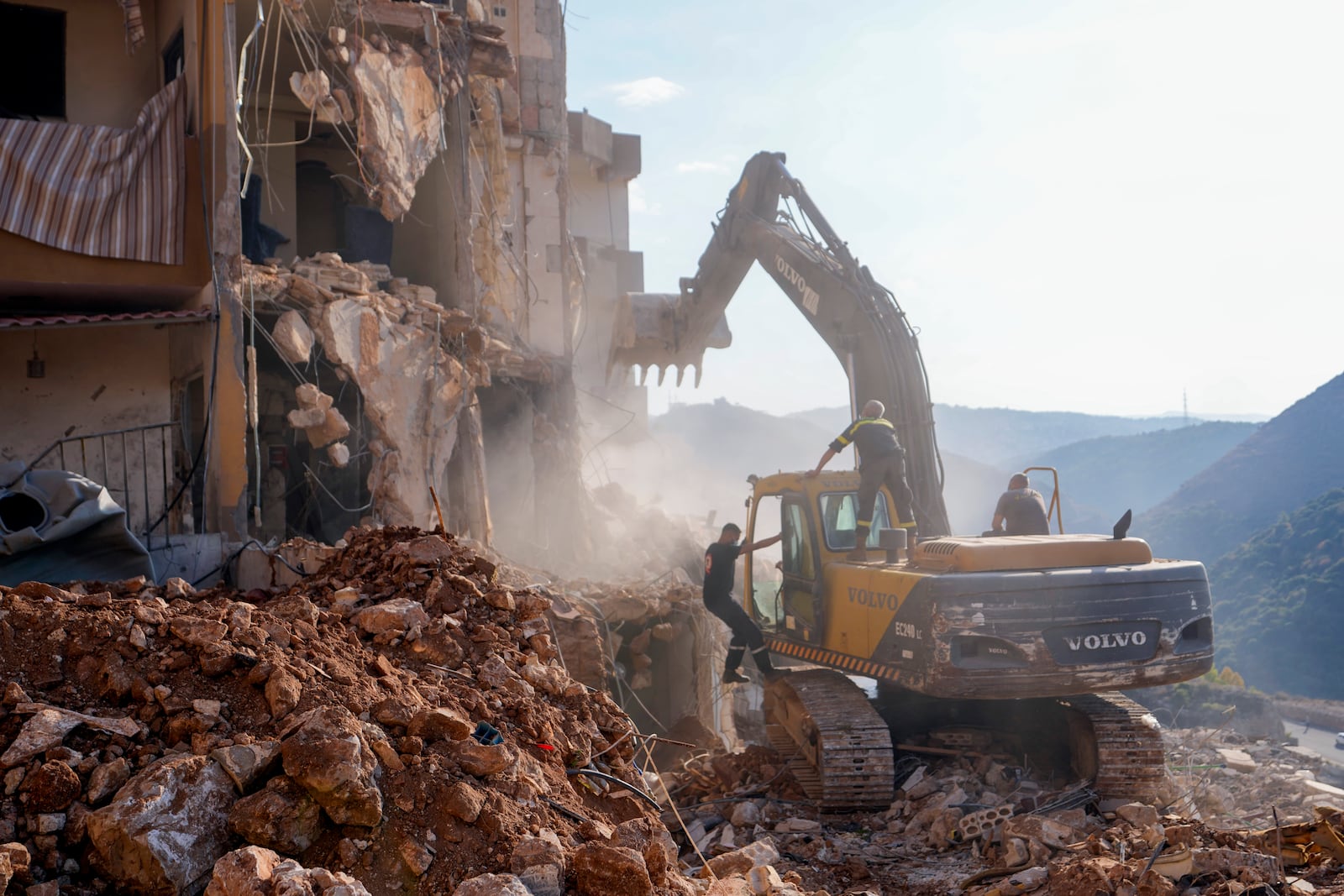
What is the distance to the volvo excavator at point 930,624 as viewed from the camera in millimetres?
6875

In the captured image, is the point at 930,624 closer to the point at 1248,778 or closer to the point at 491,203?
the point at 1248,778

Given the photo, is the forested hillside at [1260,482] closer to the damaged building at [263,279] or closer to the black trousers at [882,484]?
the damaged building at [263,279]

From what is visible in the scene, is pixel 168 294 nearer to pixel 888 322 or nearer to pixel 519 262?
pixel 519 262

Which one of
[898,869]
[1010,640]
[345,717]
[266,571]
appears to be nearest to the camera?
[345,717]

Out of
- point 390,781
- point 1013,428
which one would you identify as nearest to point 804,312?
point 390,781

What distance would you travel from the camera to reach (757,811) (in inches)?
288

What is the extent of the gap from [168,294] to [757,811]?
752cm

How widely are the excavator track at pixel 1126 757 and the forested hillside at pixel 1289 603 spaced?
76.8ft

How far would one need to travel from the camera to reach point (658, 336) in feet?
45.4

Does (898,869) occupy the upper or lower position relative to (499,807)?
lower

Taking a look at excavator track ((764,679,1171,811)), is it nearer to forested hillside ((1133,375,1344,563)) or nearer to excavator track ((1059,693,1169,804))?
excavator track ((1059,693,1169,804))

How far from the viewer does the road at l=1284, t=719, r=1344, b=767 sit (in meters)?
21.1

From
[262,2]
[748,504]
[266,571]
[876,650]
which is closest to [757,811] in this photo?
[876,650]

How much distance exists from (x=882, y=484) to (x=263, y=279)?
610 centimetres
